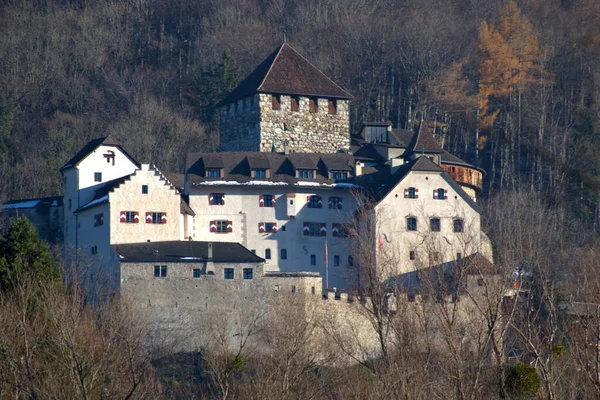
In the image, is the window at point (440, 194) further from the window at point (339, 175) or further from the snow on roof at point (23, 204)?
the snow on roof at point (23, 204)

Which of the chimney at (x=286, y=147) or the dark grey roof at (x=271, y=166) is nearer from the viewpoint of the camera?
the dark grey roof at (x=271, y=166)

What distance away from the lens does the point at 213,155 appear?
7512 centimetres

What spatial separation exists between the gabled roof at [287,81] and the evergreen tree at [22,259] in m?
26.7

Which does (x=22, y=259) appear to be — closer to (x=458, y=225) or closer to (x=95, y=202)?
(x=95, y=202)

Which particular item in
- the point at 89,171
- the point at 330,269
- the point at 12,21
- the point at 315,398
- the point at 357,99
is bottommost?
the point at 315,398

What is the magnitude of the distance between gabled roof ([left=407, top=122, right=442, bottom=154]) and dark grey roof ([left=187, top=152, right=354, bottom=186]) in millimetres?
3701

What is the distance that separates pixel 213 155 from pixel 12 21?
4109cm

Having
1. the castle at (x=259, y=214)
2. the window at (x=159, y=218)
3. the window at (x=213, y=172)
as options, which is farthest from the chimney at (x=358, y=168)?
the window at (x=159, y=218)

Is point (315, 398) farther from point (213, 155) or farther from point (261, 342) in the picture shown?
point (213, 155)

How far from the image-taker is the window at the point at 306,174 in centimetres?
7475

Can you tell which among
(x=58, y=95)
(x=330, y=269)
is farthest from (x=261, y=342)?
(x=58, y=95)

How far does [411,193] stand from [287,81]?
12.8 m

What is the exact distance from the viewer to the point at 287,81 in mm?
82750

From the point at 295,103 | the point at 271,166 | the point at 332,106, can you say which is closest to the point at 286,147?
the point at 271,166
